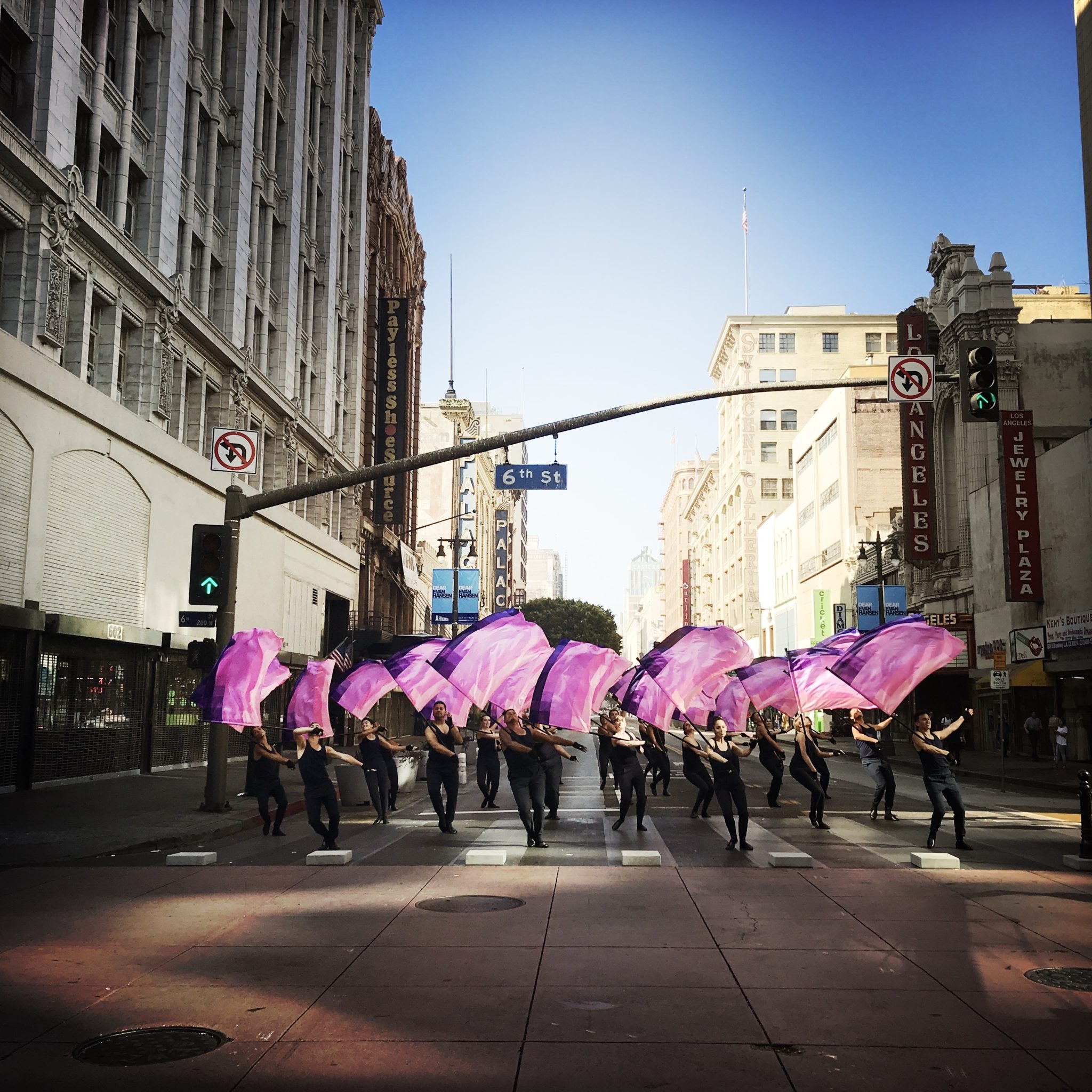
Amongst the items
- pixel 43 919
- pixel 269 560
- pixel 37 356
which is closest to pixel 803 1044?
pixel 43 919

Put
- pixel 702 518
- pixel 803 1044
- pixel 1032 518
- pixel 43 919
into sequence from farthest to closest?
pixel 702 518
pixel 1032 518
pixel 43 919
pixel 803 1044

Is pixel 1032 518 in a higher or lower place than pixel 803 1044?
higher

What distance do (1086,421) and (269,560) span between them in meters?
31.5

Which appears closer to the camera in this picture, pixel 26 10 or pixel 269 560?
pixel 26 10

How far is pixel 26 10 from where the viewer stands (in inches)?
795

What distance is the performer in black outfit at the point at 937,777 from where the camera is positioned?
562 inches

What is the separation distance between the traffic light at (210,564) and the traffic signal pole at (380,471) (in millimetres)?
186

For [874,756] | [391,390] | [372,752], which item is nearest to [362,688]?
[372,752]

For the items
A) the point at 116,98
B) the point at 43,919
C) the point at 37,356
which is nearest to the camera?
the point at 43,919

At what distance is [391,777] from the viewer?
62.7ft

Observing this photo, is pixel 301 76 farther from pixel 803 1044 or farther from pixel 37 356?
pixel 803 1044

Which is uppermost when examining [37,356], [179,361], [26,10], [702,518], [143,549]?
[702,518]

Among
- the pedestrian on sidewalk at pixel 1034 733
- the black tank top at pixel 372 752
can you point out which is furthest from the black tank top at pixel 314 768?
the pedestrian on sidewalk at pixel 1034 733

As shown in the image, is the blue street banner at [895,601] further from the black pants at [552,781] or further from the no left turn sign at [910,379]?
the no left turn sign at [910,379]
